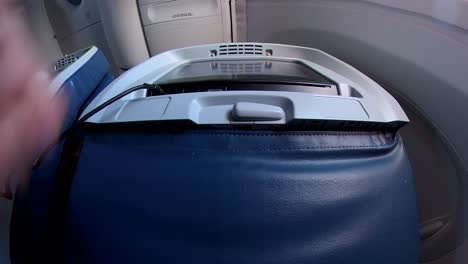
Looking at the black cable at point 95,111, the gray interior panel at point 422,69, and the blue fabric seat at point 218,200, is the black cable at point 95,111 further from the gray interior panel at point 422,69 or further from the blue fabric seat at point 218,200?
the gray interior panel at point 422,69

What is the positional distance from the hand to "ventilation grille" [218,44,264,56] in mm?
290

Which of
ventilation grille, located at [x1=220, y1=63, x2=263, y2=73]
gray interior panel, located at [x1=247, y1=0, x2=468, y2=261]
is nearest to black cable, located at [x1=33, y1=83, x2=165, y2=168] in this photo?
ventilation grille, located at [x1=220, y1=63, x2=263, y2=73]

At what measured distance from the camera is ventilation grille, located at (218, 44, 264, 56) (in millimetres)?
634

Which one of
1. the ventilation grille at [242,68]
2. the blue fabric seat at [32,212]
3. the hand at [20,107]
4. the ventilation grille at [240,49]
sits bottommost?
the blue fabric seat at [32,212]

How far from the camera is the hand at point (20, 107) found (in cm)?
36

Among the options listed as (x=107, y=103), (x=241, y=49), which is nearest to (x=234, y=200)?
(x=107, y=103)

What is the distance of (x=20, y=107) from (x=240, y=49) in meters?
0.37

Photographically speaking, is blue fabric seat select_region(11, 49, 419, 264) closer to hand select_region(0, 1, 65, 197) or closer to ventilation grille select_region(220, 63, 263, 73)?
hand select_region(0, 1, 65, 197)

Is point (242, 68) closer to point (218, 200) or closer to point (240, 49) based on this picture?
point (240, 49)

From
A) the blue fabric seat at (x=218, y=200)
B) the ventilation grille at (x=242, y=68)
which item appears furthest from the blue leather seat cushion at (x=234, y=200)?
the ventilation grille at (x=242, y=68)

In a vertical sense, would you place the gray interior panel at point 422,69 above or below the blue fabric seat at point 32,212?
above

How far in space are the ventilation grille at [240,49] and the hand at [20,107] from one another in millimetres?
290

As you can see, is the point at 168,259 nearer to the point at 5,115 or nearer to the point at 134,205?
the point at 134,205

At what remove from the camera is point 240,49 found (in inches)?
25.1
